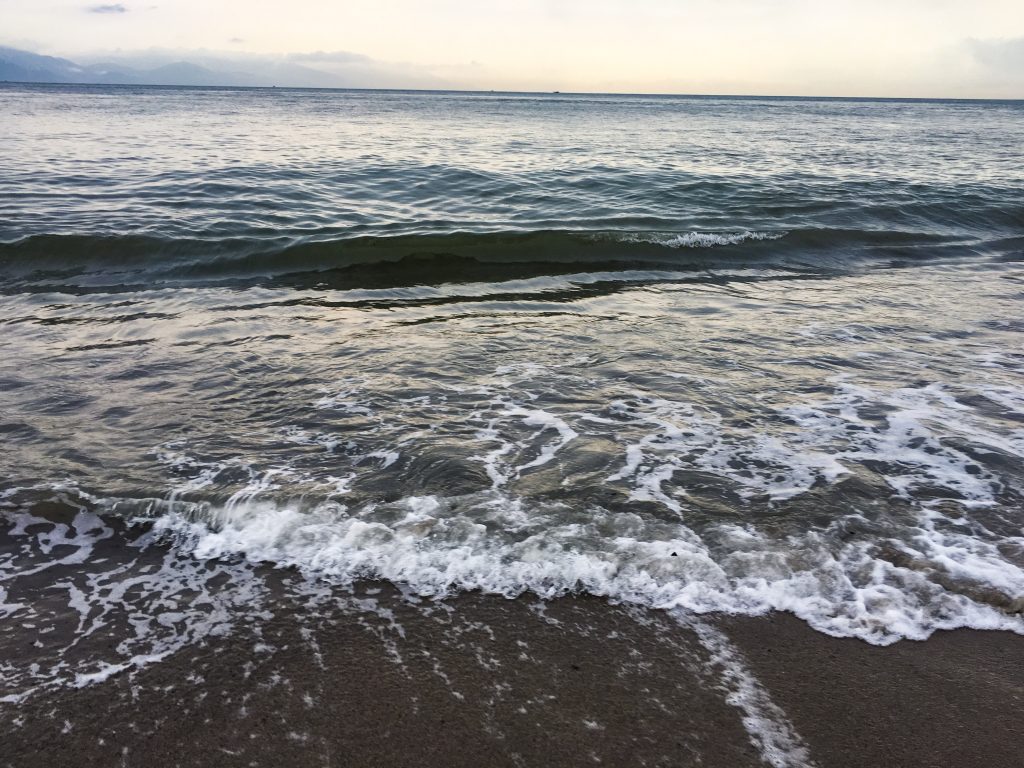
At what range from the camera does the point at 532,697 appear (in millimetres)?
2658

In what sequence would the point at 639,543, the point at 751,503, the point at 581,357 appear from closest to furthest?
the point at 639,543 → the point at 751,503 → the point at 581,357

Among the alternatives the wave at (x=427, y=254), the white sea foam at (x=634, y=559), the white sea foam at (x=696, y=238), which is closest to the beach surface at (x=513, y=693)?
the white sea foam at (x=634, y=559)

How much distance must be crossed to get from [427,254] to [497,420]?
6563 mm

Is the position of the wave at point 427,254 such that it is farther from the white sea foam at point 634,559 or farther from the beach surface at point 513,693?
the beach surface at point 513,693

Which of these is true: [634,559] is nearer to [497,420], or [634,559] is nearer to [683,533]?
[683,533]

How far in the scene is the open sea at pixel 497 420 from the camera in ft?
10.9

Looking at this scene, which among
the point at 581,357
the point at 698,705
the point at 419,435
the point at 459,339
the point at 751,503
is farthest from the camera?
the point at 459,339

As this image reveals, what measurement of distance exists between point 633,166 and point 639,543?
18.8 metres

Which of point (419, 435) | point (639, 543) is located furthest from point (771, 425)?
point (419, 435)

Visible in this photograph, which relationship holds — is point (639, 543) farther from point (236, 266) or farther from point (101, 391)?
point (236, 266)

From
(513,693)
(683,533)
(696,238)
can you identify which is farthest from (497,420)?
(696,238)

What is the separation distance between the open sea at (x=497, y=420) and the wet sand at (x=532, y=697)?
17 cm

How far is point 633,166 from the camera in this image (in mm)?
20547

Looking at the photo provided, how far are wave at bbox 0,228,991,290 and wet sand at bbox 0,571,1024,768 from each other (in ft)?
23.3
